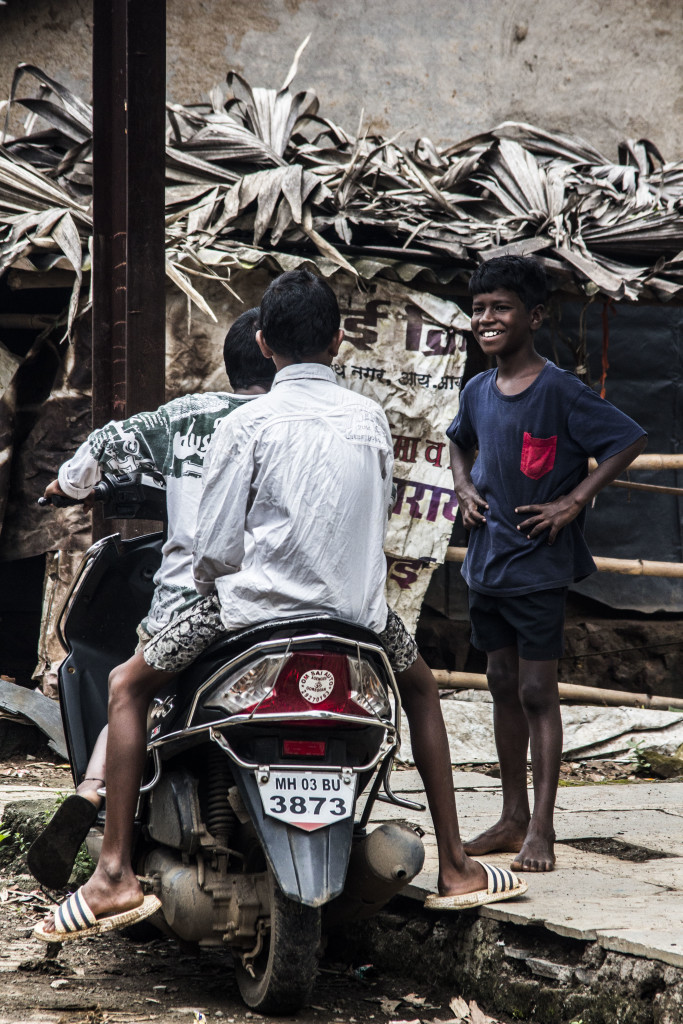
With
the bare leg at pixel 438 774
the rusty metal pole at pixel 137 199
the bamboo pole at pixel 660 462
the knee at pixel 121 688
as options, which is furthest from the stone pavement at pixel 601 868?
the bamboo pole at pixel 660 462

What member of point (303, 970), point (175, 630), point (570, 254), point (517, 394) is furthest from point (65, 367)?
point (303, 970)

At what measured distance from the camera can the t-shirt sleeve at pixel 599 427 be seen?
3.39 meters

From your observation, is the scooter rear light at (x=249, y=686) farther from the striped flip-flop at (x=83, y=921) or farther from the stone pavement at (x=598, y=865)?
the stone pavement at (x=598, y=865)

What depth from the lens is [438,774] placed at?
2.94 m

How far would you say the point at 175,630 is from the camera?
8.84 feet

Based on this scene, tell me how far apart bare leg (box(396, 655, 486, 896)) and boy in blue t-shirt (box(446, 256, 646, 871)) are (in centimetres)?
47

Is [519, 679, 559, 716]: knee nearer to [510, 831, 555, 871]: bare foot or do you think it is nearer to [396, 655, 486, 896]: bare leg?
[510, 831, 555, 871]: bare foot

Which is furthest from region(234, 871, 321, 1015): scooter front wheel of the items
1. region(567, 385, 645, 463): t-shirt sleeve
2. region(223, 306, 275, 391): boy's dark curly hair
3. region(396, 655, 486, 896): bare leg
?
region(567, 385, 645, 463): t-shirt sleeve

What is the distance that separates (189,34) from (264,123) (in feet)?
7.22

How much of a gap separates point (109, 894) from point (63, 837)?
334 millimetres

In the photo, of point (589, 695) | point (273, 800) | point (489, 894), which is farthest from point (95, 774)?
point (589, 695)

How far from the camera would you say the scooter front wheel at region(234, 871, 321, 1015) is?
2.50 meters

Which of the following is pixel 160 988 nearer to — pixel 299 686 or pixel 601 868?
pixel 299 686

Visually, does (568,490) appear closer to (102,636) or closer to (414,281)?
(102,636)
